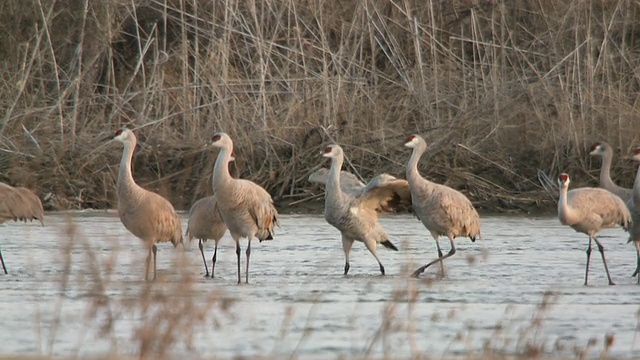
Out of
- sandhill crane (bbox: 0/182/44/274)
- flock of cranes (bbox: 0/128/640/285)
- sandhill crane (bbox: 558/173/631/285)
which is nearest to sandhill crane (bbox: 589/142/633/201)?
flock of cranes (bbox: 0/128/640/285)

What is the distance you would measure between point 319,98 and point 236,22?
151cm

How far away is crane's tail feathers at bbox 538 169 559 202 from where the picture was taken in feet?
42.4

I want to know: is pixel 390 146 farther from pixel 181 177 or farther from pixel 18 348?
pixel 18 348

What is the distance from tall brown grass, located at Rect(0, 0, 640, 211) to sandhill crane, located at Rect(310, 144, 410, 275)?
312 cm

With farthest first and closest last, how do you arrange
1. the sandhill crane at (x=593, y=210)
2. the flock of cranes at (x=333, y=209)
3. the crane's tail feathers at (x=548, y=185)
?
the crane's tail feathers at (x=548, y=185)
the sandhill crane at (x=593, y=210)
the flock of cranes at (x=333, y=209)

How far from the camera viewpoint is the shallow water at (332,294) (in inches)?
219

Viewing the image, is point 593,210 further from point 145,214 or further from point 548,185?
point 548,185

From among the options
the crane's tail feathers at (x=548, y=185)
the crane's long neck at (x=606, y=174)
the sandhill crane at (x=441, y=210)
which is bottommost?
the crane's tail feathers at (x=548, y=185)

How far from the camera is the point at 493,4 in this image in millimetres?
14758

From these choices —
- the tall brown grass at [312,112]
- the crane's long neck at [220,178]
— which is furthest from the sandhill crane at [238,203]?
the tall brown grass at [312,112]

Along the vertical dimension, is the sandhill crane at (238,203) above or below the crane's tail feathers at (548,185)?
above

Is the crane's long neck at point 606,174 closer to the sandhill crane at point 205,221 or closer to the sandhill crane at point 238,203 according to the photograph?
the sandhill crane at point 238,203

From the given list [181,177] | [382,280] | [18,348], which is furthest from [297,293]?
[181,177]

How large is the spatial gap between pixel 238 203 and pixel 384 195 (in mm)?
1385
